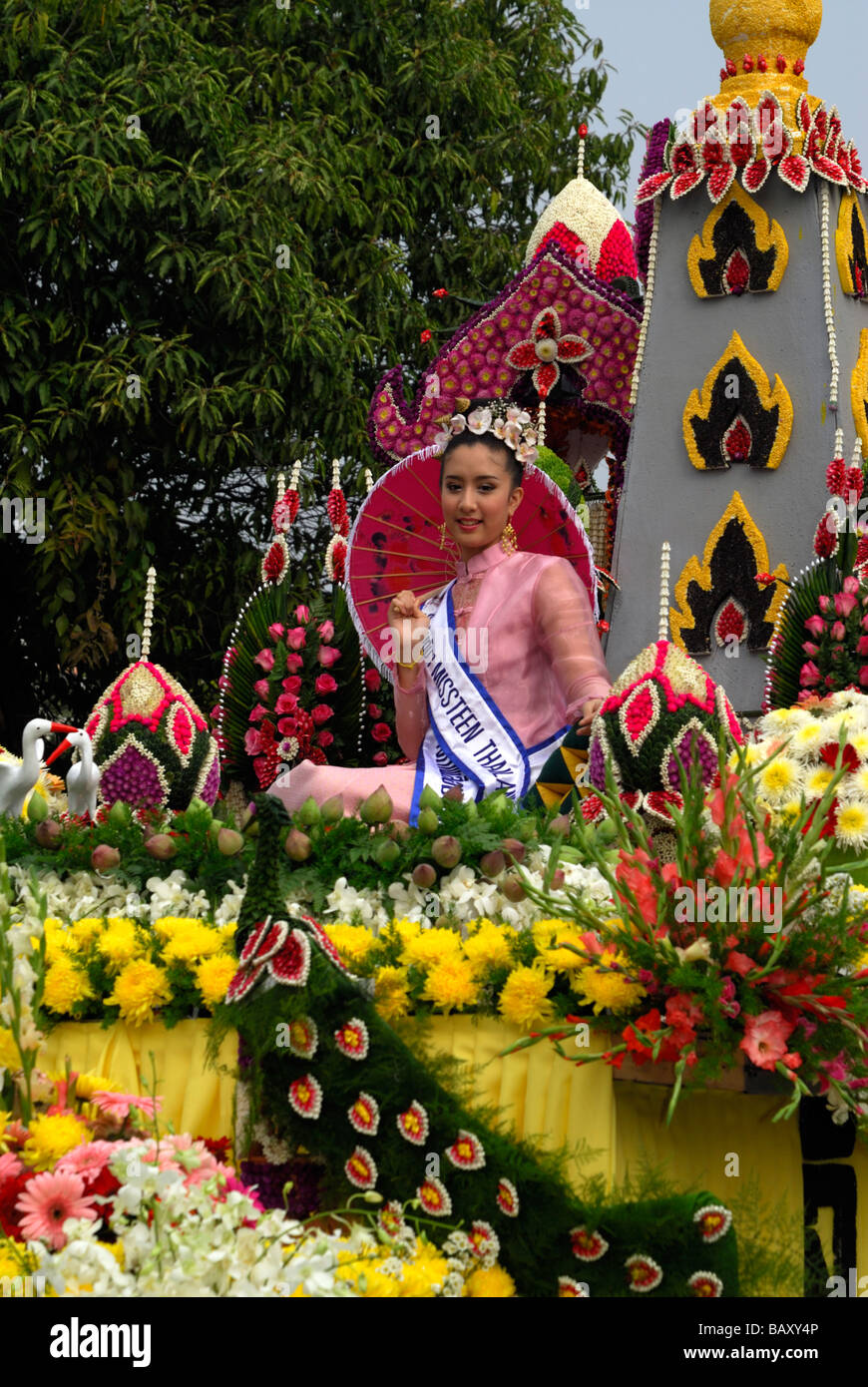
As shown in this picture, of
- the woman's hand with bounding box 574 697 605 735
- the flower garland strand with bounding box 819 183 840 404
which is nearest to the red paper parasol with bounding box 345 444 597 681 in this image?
the woman's hand with bounding box 574 697 605 735

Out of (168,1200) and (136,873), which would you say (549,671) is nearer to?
(136,873)

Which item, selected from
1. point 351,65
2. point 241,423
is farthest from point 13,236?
point 351,65

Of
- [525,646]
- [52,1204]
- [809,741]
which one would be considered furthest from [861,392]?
[52,1204]

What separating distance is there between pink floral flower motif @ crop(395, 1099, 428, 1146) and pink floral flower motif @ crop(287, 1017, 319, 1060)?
0.23 metres

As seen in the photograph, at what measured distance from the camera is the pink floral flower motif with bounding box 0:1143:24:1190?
3.29 meters

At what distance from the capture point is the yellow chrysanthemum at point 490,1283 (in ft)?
11.5

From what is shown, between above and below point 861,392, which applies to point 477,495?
below

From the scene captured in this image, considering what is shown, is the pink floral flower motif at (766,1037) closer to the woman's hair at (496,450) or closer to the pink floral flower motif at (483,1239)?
the pink floral flower motif at (483,1239)

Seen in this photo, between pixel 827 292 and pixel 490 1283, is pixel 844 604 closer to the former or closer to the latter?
pixel 827 292

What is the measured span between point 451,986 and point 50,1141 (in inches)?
45.8

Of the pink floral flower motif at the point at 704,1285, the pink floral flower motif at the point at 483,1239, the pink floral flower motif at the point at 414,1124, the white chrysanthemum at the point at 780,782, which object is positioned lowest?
the pink floral flower motif at the point at 704,1285

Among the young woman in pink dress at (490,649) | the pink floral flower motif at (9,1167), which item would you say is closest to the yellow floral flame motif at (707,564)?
the young woman in pink dress at (490,649)

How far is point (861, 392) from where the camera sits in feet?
25.3

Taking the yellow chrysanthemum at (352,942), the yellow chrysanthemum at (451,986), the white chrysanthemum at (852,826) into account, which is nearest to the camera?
the yellow chrysanthemum at (451,986)
